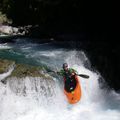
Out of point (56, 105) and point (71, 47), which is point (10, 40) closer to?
point (71, 47)

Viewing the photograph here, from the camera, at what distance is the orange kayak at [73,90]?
42.5 feet

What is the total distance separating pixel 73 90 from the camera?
13.0 m

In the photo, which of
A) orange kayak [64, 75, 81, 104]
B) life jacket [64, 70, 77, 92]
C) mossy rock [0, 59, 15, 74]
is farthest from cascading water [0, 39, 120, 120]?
life jacket [64, 70, 77, 92]

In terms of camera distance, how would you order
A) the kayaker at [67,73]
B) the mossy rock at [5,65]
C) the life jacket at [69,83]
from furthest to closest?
1. the mossy rock at [5,65]
2. the life jacket at [69,83]
3. the kayaker at [67,73]

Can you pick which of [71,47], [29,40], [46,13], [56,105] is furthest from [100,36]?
[56,105]

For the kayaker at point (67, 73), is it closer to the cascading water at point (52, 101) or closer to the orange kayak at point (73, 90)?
the orange kayak at point (73, 90)

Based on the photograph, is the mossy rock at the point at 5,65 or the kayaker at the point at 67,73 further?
the mossy rock at the point at 5,65

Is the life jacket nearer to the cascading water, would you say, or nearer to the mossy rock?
the cascading water

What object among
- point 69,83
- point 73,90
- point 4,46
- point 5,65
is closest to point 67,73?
point 69,83

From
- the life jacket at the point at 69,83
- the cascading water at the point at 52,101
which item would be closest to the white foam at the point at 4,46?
the cascading water at the point at 52,101

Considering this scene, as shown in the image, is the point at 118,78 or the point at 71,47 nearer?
the point at 118,78

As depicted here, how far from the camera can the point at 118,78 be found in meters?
15.3

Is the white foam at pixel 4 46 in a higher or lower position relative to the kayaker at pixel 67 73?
higher

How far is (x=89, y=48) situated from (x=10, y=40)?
19.9 ft
